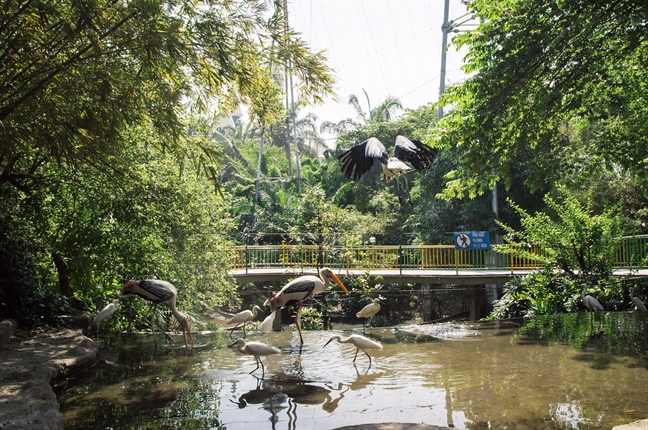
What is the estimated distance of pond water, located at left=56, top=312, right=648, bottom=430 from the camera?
166 inches

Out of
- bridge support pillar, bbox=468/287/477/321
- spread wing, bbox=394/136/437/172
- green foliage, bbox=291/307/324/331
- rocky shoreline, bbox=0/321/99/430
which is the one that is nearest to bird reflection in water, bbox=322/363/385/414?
rocky shoreline, bbox=0/321/99/430

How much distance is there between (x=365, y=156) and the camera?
37.3 feet

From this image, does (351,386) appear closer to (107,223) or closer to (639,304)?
(107,223)

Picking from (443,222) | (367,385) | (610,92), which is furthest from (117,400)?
(443,222)

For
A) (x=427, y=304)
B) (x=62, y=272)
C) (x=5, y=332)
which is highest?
(x=62, y=272)

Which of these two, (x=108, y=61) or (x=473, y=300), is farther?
(x=473, y=300)

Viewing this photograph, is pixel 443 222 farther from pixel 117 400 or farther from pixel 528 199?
pixel 117 400

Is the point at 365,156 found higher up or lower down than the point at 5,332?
higher up

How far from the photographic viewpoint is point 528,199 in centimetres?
2312

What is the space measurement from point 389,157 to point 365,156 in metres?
0.51

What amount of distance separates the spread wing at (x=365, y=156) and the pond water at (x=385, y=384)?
14.3ft

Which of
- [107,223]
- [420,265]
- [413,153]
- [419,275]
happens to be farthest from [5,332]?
[420,265]

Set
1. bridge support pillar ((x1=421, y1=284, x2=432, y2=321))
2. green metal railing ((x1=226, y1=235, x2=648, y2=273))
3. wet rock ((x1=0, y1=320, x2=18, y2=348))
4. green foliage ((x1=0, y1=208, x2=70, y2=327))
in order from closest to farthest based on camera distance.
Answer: wet rock ((x1=0, y1=320, x2=18, y2=348)), green foliage ((x1=0, y1=208, x2=70, y2=327)), green metal railing ((x1=226, y1=235, x2=648, y2=273)), bridge support pillar ((x1=421, y1=284, x2=432, y2=321))

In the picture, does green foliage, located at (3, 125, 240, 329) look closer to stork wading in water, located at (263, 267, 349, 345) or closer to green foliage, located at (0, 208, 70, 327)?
green foliage, located at (0, 208, 70, 327)
